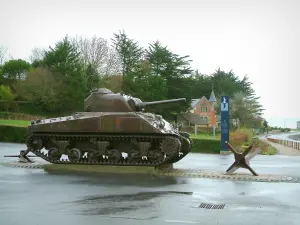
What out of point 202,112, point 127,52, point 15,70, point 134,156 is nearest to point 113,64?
point 127,52

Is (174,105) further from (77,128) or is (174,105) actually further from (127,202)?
(127,202)

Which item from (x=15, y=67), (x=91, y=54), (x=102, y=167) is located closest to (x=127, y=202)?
(x=102, y=167)

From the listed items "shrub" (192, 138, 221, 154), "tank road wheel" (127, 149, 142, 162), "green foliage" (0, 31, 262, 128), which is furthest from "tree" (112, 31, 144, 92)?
"tank road wheel" (127, 149, 142, 162)

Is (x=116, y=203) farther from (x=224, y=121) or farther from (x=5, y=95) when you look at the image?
(x=5, y=95)

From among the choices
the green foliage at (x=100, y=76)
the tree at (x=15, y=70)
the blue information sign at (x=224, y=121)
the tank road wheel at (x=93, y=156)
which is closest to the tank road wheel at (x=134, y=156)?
the tank road wheel at (x=93, y=156)

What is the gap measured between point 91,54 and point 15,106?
42.1ft

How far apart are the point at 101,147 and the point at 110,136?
0.62 metres

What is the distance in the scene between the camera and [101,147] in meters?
19.2

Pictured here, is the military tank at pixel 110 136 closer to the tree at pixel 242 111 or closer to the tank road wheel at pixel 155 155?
the tank road wheel at pixel 155 155

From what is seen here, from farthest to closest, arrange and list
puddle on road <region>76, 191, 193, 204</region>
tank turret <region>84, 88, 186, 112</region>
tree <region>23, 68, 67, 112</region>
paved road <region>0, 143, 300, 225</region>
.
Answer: tree <region>23, 68, 67, 112</region>
tank turret <region>84, 88, 186, 112</region>
puddle on road <region>76, 191, 193, 204</region>
paved road <region>0, 143, 300, 225</region>

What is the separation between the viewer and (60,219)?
9.23 meters

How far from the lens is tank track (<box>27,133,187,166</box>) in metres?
18.4

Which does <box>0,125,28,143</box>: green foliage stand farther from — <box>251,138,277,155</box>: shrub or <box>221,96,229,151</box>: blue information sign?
<box>251,138,277,155</box>: shrub

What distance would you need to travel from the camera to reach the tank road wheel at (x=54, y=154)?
1984 cm
